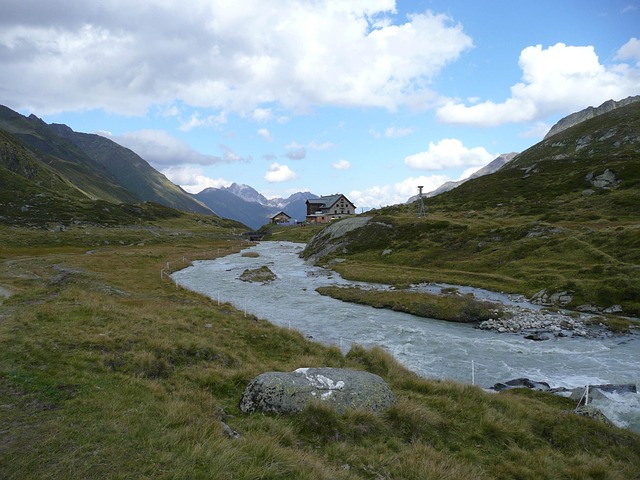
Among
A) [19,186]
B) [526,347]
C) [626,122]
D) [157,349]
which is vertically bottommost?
[526,347]

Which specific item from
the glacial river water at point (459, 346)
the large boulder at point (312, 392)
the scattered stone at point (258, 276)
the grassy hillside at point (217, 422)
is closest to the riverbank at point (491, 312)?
the glacial river water at point (459, 346)

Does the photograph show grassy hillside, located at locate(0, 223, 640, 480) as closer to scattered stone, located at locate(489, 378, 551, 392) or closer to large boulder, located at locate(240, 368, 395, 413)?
large boulder, located at locate(240, 368, 395, 413)

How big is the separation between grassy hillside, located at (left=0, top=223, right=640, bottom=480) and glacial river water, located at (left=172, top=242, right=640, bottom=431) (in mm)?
4475

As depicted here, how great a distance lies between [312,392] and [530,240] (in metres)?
53.7

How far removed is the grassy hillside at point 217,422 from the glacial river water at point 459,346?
447cm

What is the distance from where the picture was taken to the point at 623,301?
3234 cm

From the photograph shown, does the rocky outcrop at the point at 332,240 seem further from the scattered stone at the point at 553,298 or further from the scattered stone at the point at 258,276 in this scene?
the scattered stone at the point at 553,298

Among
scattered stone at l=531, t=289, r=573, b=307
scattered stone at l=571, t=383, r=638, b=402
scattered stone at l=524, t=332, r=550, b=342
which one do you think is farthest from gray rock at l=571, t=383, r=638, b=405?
scattered stone at l=531, t=289, r=573, b=307

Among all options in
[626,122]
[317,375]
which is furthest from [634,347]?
[626,122]

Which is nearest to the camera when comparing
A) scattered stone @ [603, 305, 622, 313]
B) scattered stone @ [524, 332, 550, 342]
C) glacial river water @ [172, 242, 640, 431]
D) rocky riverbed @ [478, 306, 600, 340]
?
glacial river water @ [172, 242, 640, 431]

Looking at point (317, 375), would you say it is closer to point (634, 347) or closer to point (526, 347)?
point (526, 347)

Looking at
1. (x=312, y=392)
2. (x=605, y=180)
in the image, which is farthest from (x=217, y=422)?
(x=605, y=180)

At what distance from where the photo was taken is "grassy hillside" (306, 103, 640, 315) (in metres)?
39.2

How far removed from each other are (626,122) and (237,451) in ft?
688
